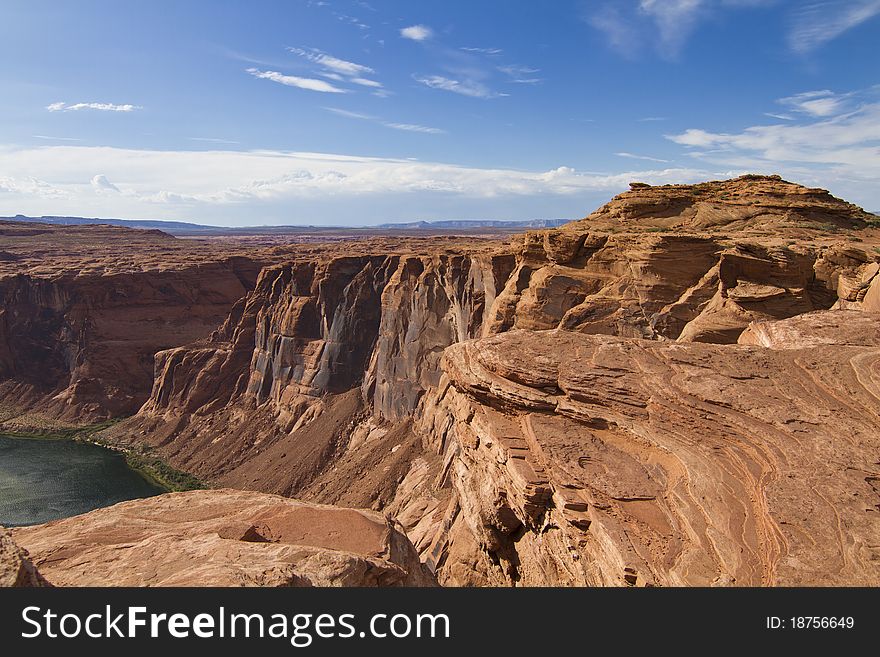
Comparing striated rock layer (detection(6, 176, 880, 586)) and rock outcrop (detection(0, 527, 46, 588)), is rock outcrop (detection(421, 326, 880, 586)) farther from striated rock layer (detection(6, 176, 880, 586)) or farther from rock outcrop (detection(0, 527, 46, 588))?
rock outcrop (detection(0, 527, 46, 588))

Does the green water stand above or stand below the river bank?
below

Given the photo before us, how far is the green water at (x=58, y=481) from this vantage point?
4409 centimetres

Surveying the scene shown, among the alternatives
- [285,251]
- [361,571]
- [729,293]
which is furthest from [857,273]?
[285,251]

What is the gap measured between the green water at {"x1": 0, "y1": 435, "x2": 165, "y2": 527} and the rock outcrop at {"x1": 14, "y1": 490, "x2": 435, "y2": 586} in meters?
38.8

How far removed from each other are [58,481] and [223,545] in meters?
52.1

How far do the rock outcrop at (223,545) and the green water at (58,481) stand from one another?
38758 millimetres

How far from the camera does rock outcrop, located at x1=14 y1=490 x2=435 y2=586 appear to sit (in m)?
8.56

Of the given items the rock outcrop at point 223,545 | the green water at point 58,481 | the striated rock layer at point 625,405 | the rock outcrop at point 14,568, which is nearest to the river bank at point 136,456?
the green water at point 58,481

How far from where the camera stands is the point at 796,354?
38.5 feet

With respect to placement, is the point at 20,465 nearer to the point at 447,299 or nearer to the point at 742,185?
the point at 447,299

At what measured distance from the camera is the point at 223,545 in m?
9.66

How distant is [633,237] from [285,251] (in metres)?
90.9

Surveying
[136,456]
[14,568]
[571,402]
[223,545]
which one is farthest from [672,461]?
[136,456]

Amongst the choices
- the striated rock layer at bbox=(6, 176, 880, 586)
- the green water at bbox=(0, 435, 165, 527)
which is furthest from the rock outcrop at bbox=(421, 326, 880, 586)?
the green water at bbox=(0, 435, 165, 527)
